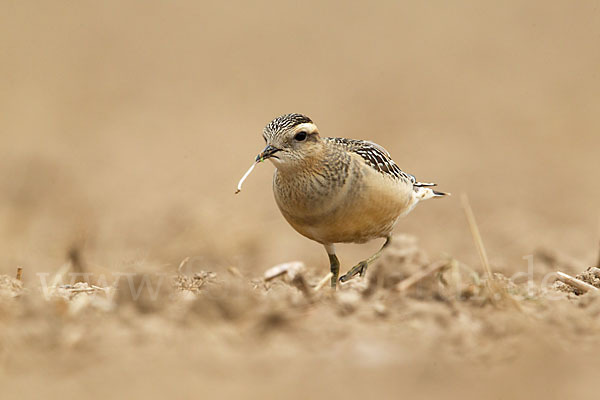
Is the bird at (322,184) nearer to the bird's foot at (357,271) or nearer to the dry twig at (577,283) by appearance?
the bird's foot at (357,271)

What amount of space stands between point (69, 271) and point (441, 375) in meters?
4.31

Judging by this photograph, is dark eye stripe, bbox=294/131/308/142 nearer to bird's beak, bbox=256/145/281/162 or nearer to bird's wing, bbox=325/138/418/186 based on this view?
bird's beak, bbox=256/145/281/162

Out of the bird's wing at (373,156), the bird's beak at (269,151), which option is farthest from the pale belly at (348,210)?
the bird's beak at (269,151)

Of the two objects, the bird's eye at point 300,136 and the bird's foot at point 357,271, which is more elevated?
the bird's eye at point 300,136

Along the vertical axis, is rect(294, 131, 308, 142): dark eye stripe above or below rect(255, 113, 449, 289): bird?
above

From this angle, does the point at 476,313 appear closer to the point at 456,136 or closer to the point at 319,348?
the point at 319,348

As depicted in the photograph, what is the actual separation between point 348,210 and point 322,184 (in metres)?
0.29

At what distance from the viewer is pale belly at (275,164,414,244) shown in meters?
6.75

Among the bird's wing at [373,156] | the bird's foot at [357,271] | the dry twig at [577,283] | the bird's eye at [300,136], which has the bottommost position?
the dry twig at [577,283]

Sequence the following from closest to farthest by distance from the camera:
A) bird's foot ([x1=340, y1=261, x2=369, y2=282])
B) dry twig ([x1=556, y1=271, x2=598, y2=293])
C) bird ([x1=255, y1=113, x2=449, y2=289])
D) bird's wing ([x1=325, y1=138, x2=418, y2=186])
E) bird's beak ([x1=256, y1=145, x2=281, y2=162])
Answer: dry twig ([x1=556, y1=271, x2=598, y2=293]), bird's beak ([x1=256, y1=145, x2=281, y2=162]), bird ([x1=255, y1=113, x2=449, y2=289]), bird's wing ([x1=325, y1=138, x2=418, y2=186]), bird's foot ([x1=340, y1=261, x2=369, y2=282])

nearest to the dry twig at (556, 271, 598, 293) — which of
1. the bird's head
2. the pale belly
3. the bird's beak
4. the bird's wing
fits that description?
the pale belly

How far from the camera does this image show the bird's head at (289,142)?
21.9 ft

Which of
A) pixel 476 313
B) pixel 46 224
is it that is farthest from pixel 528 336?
pixel 46 224

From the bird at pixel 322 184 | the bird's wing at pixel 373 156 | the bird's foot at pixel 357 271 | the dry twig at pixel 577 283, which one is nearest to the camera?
the dry twig at pixel 577 283
